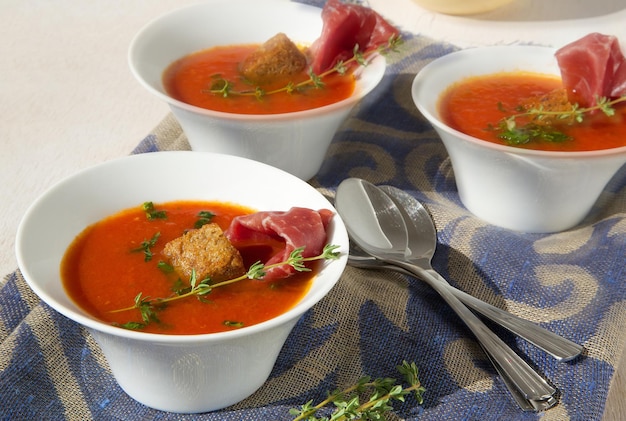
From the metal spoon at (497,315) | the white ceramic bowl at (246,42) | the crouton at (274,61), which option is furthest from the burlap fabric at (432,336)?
the crouton at (274,61)

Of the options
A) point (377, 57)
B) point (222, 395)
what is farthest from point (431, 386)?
point (377, 57)

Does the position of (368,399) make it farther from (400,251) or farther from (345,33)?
(345,33)

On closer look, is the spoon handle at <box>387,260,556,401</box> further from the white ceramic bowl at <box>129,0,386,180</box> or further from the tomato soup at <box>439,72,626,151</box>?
the white ceramic bowl at <box>129,0,386,180</box>

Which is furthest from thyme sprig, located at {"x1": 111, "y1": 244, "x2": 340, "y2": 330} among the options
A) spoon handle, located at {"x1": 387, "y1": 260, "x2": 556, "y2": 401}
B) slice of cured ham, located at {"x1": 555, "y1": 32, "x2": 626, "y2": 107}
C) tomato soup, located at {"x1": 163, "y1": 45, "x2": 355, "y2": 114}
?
slice of cured ham, located at {"x1": 555, "y1": 32, "x2": 626, "y2": 107}

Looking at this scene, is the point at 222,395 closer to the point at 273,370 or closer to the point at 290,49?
the point at 273,370

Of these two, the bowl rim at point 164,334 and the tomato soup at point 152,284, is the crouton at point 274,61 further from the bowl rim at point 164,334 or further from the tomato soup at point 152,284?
the bowl rim at point 164,334

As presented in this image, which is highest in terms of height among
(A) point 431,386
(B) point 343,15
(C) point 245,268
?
(B) point 343,15
